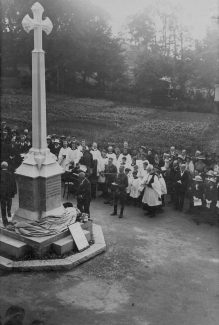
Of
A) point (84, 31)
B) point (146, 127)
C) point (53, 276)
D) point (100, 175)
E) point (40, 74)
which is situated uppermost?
point (84, 31)

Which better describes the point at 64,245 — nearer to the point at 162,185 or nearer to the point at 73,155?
the point at 162,185

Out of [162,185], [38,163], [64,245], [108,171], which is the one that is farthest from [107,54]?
[64,245]

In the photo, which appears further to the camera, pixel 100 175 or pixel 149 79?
pixel 149 79

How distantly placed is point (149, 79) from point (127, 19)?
3760 millimetres

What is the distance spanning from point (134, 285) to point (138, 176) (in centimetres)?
589

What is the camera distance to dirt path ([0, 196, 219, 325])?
7.76 meters

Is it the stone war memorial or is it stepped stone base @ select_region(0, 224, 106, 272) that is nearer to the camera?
stepped stone base @ select_region(0, 224, 106, 272)

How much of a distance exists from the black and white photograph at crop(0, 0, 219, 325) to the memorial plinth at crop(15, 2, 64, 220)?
3 cm

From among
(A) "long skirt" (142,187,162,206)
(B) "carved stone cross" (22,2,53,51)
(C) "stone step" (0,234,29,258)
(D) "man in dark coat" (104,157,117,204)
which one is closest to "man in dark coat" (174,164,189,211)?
(A) "long skirt" (142,187,162,206)

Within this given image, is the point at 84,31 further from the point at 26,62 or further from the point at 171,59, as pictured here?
the point at 171,59

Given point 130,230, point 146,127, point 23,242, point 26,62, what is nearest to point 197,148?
point 146,127

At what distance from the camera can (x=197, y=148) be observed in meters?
17.7

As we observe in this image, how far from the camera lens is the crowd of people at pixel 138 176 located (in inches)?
511

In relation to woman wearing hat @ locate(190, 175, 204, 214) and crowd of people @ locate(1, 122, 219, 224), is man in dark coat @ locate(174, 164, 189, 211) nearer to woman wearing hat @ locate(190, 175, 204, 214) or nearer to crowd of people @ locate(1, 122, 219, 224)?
crowd of people @ locate(1, 122, 219, 224)
